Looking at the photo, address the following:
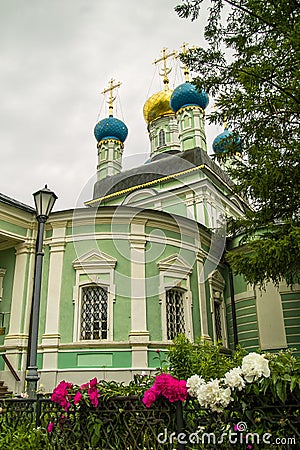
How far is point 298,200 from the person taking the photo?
796 cm

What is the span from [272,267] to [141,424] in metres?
4.65

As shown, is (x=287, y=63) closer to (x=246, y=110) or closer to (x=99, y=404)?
(x=246, y=110)

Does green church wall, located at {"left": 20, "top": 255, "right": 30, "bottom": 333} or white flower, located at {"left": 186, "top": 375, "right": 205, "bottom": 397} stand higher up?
green church wall, located at {"left": 20, "top": 255, "right": 30, "bottom": 333}

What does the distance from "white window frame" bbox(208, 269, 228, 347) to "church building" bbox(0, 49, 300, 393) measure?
0.11 feet

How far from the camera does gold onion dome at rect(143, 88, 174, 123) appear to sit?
77.0 ft

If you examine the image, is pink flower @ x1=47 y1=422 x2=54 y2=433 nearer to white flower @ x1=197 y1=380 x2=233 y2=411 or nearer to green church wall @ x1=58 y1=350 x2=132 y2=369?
white flower @ x1=197 y1=380 x2=233 y2=411

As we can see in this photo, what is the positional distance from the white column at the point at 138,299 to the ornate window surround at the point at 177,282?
577 millimetres

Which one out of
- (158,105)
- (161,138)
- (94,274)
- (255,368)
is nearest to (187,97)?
(161,138)

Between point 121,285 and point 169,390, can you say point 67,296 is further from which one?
point 169,390

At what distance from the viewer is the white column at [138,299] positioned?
10633mm

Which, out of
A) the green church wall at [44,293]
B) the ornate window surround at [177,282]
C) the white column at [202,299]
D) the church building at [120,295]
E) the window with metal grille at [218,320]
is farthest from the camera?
the window with metal grille at [218,320]

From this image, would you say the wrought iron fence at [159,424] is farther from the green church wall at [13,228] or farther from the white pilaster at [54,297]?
the green church wall at [13,228]

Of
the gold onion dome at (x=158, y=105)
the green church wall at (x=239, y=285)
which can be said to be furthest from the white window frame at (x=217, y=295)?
the gold onion dome at (x=158, y=105)

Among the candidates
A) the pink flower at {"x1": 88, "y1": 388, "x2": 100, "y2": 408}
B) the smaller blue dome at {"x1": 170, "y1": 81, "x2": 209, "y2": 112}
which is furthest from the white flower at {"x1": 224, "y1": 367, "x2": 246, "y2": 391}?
the smaller blue dome at {"x1": 170, "y1": 81, "x2": 209, "y2": 112}
